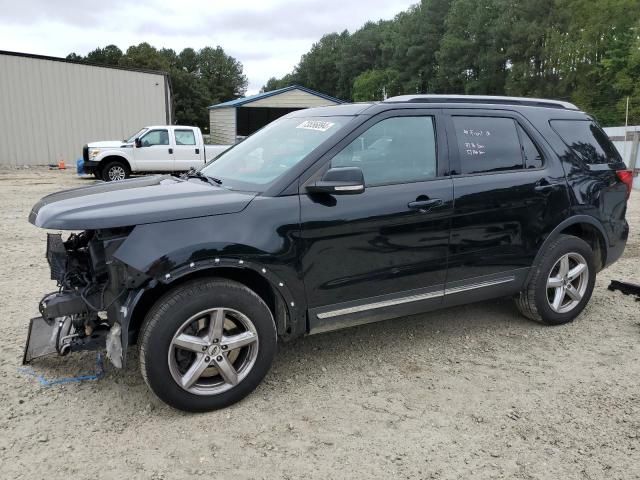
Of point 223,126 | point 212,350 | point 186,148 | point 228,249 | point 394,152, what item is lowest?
point 212,350

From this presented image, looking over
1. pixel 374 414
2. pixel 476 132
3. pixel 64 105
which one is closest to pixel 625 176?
pixel 476 132

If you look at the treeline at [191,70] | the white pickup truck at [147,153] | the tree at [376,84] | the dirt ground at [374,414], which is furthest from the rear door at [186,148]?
the tree at [376,84]

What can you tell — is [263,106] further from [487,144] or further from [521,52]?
Answer: [487,144]

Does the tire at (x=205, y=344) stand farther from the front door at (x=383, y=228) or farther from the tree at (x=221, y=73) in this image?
the tree at (x=221, y=73)

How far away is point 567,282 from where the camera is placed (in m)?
4.68

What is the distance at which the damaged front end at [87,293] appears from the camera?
3062mm

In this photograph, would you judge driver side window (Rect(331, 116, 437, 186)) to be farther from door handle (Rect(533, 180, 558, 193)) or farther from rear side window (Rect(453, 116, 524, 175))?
door handle (Rect(533, 180, 558, 193))

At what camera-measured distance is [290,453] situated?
289 cm

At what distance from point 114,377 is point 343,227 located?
186cm

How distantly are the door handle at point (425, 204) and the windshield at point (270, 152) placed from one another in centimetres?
73

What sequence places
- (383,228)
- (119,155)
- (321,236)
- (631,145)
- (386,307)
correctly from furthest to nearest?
(119,155) → (631,145) → (386,307) → (383,228) → (321,236)

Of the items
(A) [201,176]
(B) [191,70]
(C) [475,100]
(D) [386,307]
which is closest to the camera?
(D) [386,307]

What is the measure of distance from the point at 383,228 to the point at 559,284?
1956mm

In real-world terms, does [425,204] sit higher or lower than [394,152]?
lower
